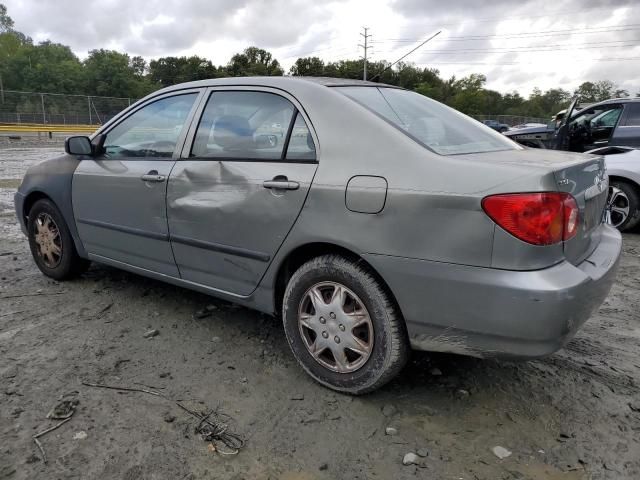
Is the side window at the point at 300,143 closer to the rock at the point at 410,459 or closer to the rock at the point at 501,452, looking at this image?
the rock at the point at 410,459

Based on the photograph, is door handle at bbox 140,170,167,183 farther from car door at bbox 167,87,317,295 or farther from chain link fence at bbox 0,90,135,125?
chain link fence at bbox 0,90,135,125

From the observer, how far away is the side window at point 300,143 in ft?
8.88

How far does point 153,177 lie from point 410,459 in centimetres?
227

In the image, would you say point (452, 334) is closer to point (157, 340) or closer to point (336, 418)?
point (336, 418)

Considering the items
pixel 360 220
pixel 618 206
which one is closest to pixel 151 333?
pixel 360 220

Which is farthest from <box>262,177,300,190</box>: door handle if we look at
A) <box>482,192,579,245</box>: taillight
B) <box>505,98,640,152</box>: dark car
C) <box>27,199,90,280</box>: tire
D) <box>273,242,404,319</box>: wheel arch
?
<box>505,98,640,152</box>: dark car

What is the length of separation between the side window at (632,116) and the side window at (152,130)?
22.3 feet

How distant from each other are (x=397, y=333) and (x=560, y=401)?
94 cm

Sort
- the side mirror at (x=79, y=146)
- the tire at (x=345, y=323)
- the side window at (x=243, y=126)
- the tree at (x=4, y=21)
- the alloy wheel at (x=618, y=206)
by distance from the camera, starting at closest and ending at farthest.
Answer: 1. the tire at (x=345, y=323)
2. the side window at (x=243, y=126)
3. the side mirror at (x=79, y=146)
4. the alloy wheel at (x=618, y=206)
5. the tree at (x=4, y=21)

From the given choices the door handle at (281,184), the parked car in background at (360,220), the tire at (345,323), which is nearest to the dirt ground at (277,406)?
the tire at (345,323)

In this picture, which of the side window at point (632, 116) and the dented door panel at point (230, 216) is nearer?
the dented door panel at point (230, 216)

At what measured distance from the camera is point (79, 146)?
389 centimetres

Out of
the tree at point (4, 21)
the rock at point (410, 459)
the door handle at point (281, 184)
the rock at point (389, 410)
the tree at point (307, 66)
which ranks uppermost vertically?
the tree at point (4, 21)

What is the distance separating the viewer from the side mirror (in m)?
3.88
